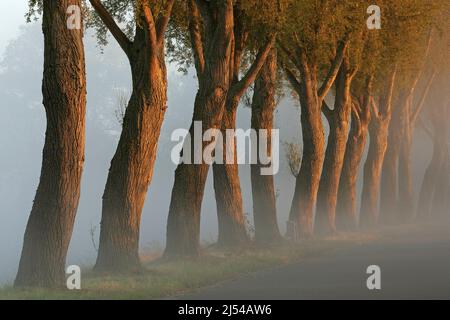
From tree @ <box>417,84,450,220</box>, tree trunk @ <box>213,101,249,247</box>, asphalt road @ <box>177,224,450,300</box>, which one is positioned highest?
tree @ <box>417,84,450,220</box>

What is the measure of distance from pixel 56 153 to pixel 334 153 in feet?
67.5

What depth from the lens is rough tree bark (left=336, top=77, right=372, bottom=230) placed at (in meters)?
41.6

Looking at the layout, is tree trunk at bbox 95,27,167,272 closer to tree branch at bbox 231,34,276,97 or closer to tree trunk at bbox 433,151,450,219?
tree branch at bbox 231,34,276,97

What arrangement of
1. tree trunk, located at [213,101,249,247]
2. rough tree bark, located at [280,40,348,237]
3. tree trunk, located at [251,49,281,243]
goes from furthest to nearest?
rough tree bark, located at [280,40,348,237]
tree trunk, located at [251,49,281,243]
tree trunk, located at [213,101,249,247]

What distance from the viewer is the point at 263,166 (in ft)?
105

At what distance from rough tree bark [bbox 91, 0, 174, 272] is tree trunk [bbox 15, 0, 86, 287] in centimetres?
339

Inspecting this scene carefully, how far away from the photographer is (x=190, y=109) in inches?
4594

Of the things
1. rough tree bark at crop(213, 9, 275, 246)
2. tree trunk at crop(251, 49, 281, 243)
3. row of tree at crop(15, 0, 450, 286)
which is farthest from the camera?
tree trunk at crop(251, 49, 281, 243)

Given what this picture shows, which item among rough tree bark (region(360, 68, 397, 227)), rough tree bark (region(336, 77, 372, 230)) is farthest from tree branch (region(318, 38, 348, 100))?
rough tree bark (region(360, 68, 397, 227))

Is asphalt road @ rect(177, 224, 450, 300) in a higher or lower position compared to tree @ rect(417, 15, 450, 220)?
lower

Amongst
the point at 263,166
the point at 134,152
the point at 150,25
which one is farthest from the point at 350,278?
the point at 263,166

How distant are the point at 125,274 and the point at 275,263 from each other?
512cm

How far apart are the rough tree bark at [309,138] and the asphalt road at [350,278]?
4.65 meters
